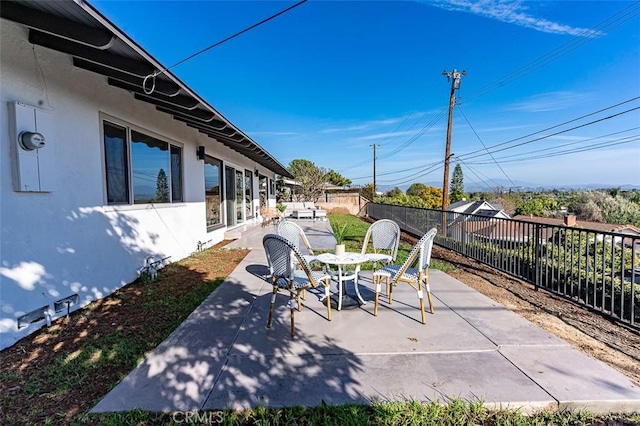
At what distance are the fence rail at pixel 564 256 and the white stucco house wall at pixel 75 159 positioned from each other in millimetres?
5110

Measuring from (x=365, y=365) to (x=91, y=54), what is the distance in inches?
147

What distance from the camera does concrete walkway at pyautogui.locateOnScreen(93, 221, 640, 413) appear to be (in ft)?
6.29

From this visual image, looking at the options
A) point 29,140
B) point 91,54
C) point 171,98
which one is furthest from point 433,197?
point 29,140

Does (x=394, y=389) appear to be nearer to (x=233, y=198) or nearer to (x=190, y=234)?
(x=190, y=234)

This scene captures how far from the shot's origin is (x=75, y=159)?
11.2ft

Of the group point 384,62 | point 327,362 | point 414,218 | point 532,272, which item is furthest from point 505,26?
point 327,362

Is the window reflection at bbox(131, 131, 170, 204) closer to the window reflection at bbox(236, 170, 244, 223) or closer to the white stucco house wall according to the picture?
the white stucco house wall

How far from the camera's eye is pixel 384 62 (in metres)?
14.4

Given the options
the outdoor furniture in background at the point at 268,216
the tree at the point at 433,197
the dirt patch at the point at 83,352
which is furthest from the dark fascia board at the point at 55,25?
the tree at the point at 433,197

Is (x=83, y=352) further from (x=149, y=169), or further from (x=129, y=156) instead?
(x=149, y=169)

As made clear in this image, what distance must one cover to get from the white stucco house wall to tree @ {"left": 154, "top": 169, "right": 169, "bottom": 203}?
19 millimetres

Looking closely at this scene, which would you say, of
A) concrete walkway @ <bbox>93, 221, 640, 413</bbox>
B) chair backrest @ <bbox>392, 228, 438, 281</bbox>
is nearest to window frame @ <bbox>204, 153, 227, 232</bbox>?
concrete walkway @ <bbox>93, 221, 640, 413</bbox>

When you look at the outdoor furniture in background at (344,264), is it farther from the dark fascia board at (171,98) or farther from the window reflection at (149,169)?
the window reflection at (149,169)

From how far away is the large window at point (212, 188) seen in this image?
315 inches
